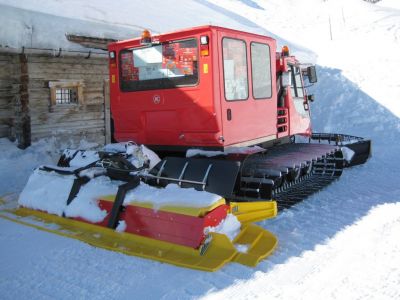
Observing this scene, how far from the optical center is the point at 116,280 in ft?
12.9

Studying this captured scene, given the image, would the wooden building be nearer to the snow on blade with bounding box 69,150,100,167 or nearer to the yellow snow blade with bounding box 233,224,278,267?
the snow on blade with bounding box 69,150,100,167

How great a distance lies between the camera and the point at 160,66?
5.78 m

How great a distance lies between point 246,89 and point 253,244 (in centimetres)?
217

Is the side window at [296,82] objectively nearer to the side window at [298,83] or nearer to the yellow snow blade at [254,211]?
the side window at [298,83]

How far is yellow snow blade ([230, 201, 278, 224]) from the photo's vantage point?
5.07 m

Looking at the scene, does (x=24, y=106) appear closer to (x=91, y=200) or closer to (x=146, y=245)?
(x=91, y=200)

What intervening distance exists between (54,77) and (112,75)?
4.46 m

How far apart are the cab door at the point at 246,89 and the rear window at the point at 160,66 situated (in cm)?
42

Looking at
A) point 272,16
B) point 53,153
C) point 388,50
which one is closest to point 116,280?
point 53,153

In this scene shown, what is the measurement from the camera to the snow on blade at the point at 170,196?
455 centimetres

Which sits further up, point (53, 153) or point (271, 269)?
point (53, 153)

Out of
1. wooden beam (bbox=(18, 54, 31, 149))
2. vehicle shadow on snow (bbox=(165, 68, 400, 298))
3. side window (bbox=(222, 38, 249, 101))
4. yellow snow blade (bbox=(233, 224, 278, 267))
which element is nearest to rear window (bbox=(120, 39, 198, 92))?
side window (bbox=(222, 38, 249, 101))

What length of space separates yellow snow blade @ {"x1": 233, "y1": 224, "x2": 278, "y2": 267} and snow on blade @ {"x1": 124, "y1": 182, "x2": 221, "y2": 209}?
1.74ft

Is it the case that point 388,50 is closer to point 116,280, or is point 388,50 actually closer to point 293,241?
point 293,241
